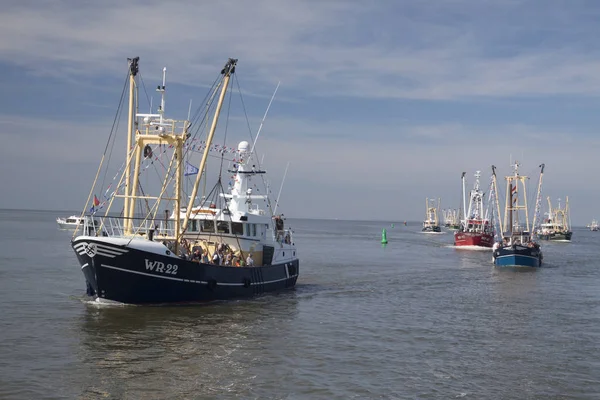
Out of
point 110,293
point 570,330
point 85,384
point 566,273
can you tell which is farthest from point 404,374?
point 566,273

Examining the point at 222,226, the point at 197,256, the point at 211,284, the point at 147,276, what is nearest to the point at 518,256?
the point at 222,226

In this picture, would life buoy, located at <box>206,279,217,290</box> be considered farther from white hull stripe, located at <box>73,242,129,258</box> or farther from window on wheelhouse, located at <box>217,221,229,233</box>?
white hull stripe, located at <box>73,242,129,258</box>

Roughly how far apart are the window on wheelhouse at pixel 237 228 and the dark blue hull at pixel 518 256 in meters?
38.8

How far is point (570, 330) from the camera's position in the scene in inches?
1081

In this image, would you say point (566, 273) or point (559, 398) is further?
point (566, 273)

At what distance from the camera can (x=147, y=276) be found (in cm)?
2727

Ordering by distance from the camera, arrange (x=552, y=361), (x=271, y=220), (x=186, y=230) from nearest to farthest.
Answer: (x=552, y=361), (x=186, y=230), (x=271, y=220)

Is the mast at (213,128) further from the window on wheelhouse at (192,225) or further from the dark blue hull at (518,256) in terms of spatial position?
the dark blue hull at (518,256)

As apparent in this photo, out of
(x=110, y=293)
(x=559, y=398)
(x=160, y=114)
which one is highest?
(x=160, y=114)

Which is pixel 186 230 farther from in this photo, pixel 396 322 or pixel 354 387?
pixel 354 387

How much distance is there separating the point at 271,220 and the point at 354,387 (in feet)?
65.1

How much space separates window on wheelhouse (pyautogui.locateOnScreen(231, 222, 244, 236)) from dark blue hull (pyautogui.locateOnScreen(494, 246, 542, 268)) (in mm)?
38778

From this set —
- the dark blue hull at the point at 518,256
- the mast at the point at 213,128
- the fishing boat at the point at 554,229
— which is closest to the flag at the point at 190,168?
the mast at the point at 213,128

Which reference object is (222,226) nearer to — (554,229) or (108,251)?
(108,251)
